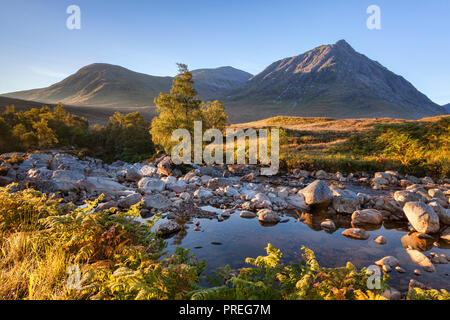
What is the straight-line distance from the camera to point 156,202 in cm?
998

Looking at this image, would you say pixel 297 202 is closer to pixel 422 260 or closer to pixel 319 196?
pixel 319 196

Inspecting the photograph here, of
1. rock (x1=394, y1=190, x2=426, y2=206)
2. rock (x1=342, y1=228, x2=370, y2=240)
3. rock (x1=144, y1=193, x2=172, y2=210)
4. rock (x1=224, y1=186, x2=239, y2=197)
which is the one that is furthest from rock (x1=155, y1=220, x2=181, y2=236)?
rock (x1=394, y1=190, x2=426, y2=206)

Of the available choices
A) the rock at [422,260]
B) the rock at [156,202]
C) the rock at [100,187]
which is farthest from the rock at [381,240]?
the rock at [100,187]

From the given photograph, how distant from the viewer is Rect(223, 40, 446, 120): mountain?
126 m

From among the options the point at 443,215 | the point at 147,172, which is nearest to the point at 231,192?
the point at 147,172

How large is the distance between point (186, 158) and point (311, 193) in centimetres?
1264

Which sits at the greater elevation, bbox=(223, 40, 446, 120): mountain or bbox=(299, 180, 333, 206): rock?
bbox=(223, 40, 446, 120): mountain

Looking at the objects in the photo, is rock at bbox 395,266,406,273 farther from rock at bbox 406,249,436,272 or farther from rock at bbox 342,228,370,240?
rock at bbox 342,228,370,240

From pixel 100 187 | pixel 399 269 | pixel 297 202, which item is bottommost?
pixel 399 269

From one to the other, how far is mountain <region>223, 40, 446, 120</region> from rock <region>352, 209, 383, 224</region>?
108009mm

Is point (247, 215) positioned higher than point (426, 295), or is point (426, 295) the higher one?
point (426, 295)

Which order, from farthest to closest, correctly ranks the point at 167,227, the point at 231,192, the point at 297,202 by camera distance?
the point at 231,192
the point at 297,202
the point at 167,227

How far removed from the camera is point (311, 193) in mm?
10469

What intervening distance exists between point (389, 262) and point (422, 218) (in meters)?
3.34
